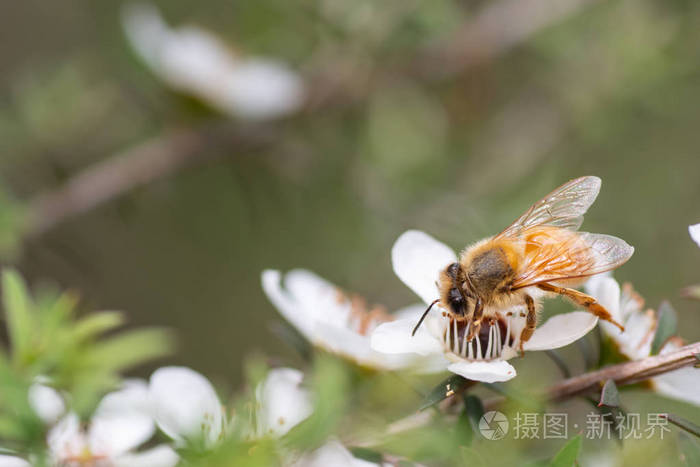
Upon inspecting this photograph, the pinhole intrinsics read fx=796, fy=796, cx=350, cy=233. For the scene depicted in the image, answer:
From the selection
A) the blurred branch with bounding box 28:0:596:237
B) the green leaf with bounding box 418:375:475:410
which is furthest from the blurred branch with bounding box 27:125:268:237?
the green leaf with bounding box 418:375:475:410

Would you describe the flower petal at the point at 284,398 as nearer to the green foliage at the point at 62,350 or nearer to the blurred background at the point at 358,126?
the green foliage at the point at 62,350

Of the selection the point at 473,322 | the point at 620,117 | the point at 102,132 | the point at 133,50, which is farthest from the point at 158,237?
the point at 473,322

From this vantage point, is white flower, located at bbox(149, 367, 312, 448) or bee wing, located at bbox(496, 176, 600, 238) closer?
white flower, located at bbox(149, 367, 312, 448)

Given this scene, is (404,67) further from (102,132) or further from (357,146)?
(102,132)

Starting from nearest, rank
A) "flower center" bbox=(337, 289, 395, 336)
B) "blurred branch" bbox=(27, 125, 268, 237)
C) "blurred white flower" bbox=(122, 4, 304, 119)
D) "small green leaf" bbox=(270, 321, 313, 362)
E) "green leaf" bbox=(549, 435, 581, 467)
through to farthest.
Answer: "green leaf" bbox=(549, 435, 581, 467), "small green leaf" bbox=(270, 321, 313, 362), "flower center" bbox=(337, 289, 395, 336), "blurred branch" bbox=(27, 125, 268, 237), "blurred white flower" bbox=(122, 4, 304, 119)

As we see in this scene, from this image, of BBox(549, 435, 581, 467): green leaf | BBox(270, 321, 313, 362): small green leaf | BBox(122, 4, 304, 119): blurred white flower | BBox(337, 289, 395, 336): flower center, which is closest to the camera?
BBox(549, 435, 581, 467): green leaf

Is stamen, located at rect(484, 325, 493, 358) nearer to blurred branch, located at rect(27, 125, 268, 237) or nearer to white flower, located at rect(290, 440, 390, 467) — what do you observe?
white flower, located at rect(290, 440, 390, 467)

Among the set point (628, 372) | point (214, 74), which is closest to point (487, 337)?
point (628, 372)
